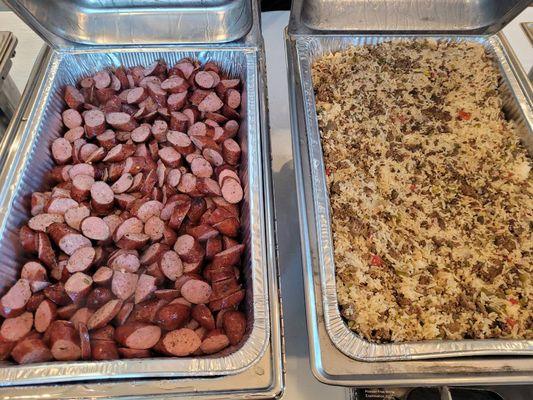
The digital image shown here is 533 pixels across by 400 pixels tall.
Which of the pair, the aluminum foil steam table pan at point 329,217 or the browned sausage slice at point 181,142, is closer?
the aluminum foil steam table pan at point 329,217

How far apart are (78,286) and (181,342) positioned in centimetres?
35

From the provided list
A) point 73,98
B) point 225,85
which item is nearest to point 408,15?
point 225,85

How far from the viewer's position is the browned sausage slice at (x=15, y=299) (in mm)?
1090

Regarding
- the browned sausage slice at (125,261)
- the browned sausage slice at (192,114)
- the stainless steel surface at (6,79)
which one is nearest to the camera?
the browned sausage slice at (125,261)

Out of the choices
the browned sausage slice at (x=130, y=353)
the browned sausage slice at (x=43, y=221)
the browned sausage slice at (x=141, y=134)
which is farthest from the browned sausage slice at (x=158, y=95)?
the browned sausage slice at (x=130, y=353)

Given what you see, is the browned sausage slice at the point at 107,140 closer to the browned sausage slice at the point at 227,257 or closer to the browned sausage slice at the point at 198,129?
the browned sausage slice at the point at 198,129

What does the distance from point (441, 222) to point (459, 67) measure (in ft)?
2.48

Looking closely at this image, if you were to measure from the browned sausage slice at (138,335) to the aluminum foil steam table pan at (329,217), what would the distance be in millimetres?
461

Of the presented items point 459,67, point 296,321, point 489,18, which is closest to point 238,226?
point 296,321

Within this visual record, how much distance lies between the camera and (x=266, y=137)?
4.56 ft

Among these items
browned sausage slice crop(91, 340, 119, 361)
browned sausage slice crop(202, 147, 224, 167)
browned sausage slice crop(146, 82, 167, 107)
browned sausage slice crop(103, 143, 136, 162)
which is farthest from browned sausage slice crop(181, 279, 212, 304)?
browned sausage slice crop(146, 82, 167, 107)

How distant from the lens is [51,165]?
1423 mm

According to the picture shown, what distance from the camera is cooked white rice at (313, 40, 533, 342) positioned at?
3.58 feet

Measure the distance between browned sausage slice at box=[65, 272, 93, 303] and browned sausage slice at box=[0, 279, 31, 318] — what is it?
110 millimetres
